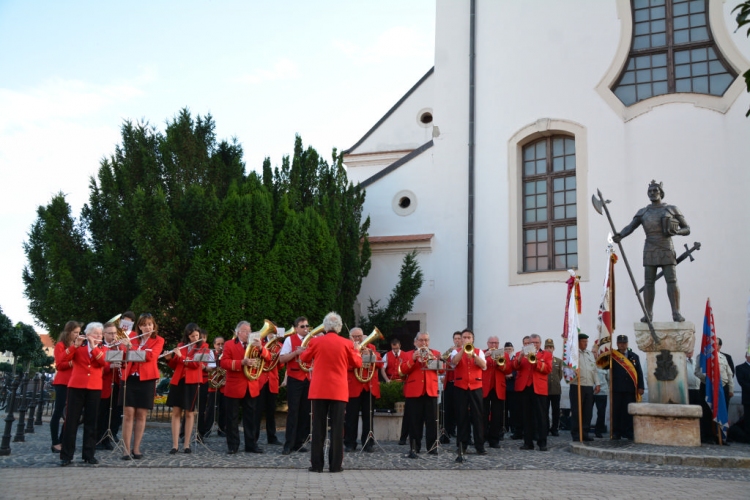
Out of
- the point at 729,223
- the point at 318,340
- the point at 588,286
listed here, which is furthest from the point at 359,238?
the point at 318,340

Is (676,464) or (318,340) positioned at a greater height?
(318,340)

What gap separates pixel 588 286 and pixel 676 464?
7425 mm

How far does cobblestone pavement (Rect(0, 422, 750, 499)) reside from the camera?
7727 mm

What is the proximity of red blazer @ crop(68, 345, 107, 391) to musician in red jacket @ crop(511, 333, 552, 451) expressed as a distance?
264 inches

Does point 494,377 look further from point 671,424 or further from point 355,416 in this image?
point 671,424

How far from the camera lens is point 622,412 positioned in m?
14.2

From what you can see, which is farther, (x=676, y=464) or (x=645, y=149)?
(x=645, y=149)

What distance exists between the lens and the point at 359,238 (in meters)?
19.9

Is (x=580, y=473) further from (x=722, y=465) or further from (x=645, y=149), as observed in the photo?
(x=645, y=149)

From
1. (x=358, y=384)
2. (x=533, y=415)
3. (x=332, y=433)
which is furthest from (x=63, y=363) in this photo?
(x=533, y=415)

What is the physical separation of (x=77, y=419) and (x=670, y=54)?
1521 cm

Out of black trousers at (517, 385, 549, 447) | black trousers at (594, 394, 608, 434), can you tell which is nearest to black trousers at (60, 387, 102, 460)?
black trousers at (517, 385, 549, 447)

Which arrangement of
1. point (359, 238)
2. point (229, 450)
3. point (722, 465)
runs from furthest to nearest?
point (359, 238) → point (229, 450) → point (722, 465)

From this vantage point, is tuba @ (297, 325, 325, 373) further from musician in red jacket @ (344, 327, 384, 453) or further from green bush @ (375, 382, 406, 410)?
green bush @ (375, 382, 406, 410)
